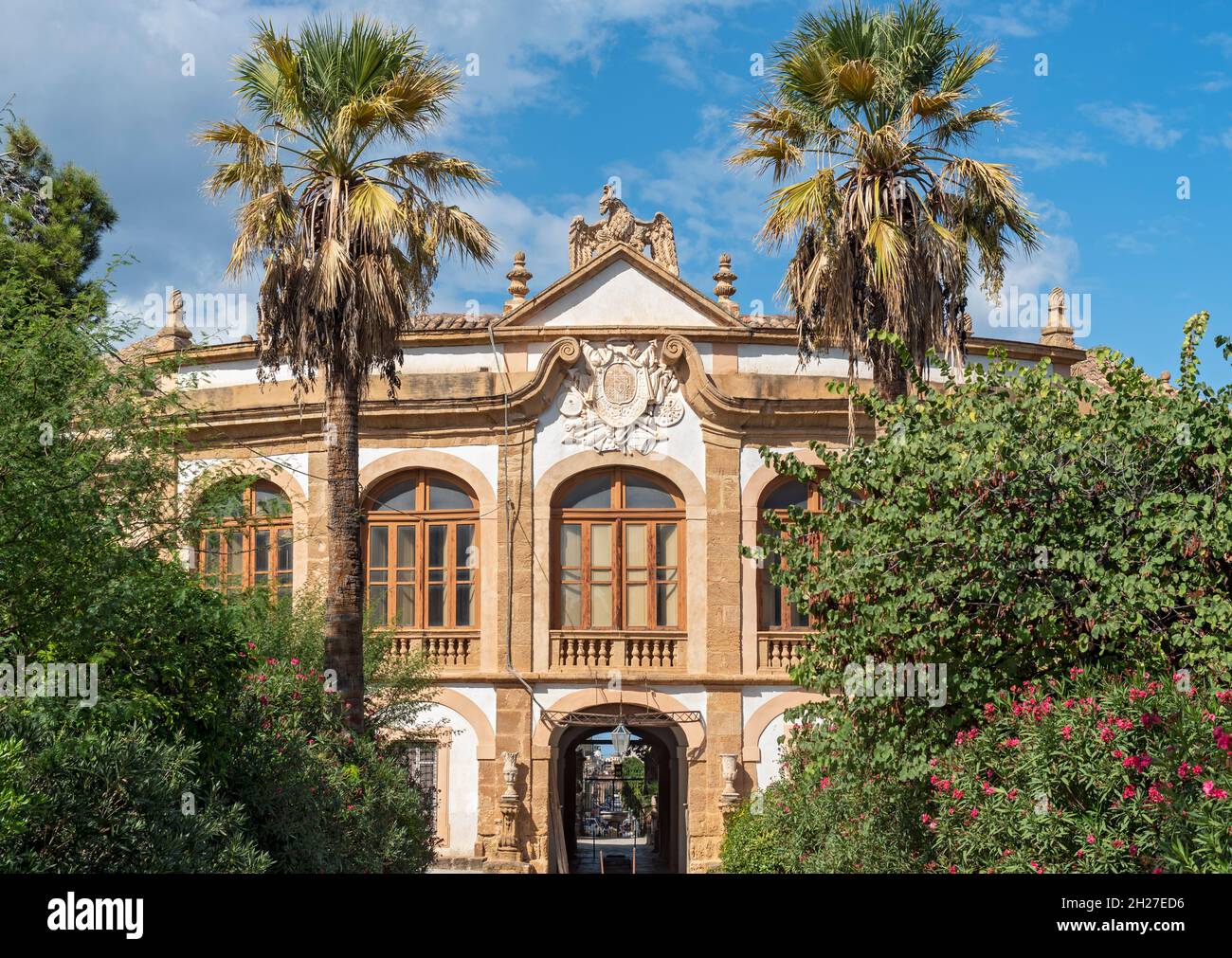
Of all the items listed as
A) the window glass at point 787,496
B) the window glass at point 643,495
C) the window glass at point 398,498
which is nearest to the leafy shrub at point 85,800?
the window glass at point 398,498

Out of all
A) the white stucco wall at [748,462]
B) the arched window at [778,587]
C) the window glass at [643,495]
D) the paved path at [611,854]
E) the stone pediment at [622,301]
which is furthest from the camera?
the paved path at [611,854]

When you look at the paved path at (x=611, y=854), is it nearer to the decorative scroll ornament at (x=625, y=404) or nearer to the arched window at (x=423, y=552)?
the arched window at (x=423, y=552)

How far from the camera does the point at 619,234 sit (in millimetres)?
23812

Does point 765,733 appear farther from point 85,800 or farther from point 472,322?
point 85,800

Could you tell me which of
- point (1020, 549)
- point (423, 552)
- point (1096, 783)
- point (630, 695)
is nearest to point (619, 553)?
point (630, 695)

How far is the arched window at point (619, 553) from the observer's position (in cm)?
2270

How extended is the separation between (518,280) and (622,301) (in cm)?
220

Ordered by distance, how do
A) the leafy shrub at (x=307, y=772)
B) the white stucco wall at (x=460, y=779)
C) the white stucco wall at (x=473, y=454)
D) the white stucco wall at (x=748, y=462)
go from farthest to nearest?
the white stucco wall at (x=473, y=454) → the white stucco wall at (x=748, y=462) → the white stucco wall at (x=460, y=779) → the leafy shrub at (x=307, y=772)

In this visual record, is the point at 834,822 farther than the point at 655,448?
No

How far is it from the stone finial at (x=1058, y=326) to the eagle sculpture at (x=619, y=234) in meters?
7.48

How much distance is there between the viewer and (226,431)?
23.6m
